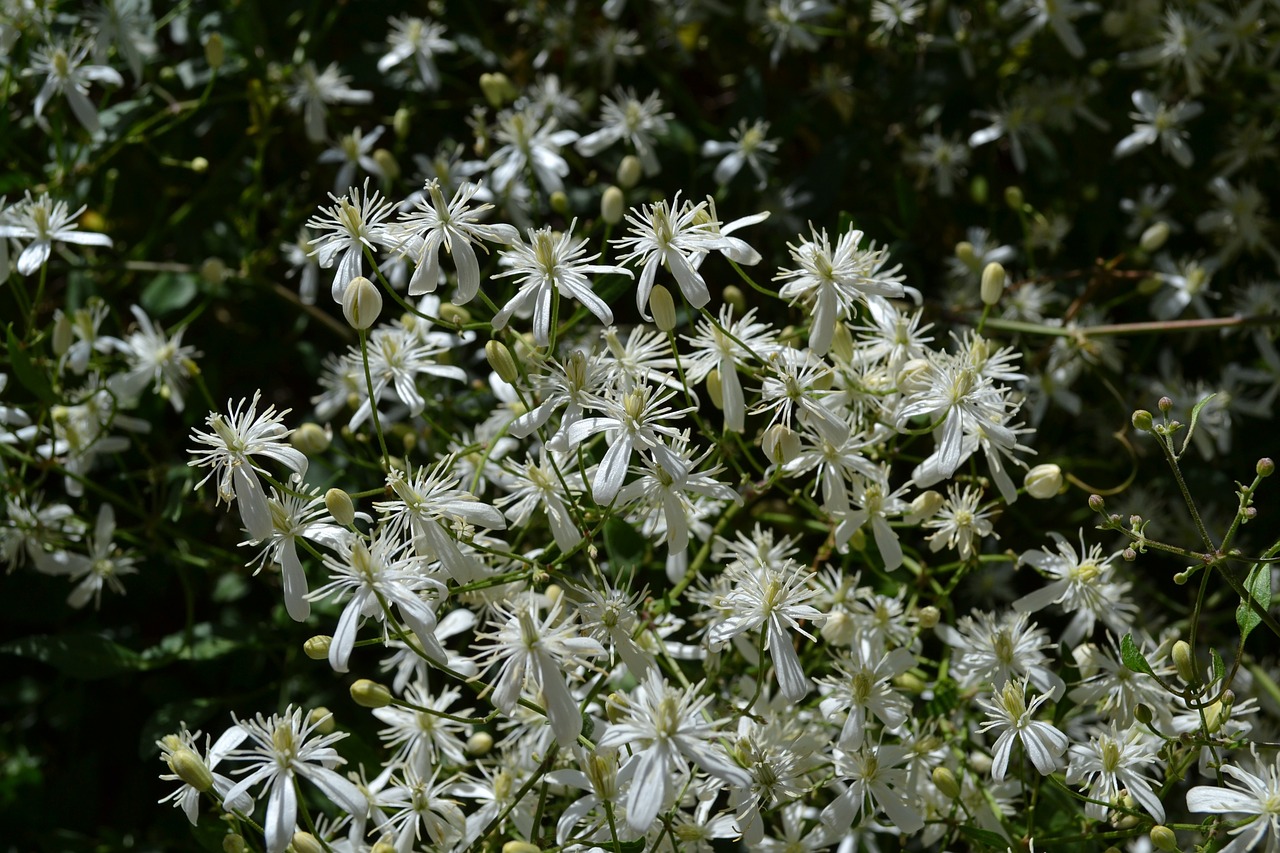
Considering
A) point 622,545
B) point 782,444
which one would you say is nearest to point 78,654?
point 622,545

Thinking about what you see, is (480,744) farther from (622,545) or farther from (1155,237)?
(1155,237)

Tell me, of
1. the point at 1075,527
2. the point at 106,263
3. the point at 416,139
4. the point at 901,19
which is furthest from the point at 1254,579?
the point at 106,263

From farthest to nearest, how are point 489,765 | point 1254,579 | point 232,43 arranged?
point 232,43, point 489,765, point 1254,579

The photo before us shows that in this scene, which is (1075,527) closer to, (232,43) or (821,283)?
(821,283)

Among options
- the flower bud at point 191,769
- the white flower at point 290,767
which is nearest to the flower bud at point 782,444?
the white flower at point 290,767

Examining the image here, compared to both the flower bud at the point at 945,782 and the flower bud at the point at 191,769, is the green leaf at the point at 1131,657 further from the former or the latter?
the flower bud at the point at 191,769

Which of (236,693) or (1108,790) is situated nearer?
(1108,790)

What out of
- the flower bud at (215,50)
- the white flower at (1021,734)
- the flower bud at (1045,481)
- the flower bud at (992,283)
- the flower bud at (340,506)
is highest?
the flower bud at (215,50)
